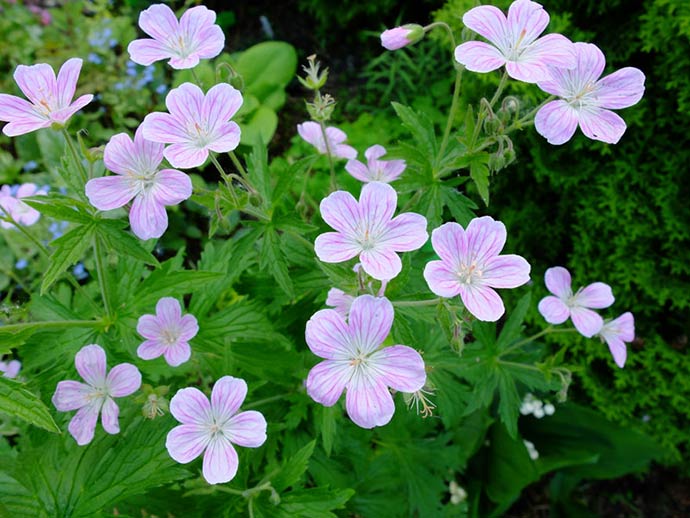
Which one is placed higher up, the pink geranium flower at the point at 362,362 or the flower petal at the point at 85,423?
the pink geranium flower at the point at 362,362

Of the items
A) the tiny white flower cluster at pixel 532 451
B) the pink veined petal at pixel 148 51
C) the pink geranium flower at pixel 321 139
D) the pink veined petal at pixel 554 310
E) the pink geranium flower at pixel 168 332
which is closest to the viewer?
the pink veined petal at pixel 148 51

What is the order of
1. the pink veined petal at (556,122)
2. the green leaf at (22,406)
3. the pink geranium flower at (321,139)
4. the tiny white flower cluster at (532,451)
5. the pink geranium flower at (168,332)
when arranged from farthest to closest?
the tiny white flower cluster at (532,451) → the pink geranium flower at (321,139) → the pink geranium flower at (168,332) → the pink veined petal at (556,122) → the green leaf at (22,406)

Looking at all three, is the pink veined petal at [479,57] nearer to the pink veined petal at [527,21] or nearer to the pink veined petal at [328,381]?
the pink veined petal at [527,21]

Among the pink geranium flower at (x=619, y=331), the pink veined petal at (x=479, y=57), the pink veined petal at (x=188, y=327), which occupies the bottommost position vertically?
the pink geranium flower at (x=619, y=331)

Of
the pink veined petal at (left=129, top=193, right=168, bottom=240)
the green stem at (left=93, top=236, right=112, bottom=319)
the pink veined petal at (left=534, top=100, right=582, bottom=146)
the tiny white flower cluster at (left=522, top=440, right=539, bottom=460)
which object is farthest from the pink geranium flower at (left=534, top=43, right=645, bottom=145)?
the tiny white flower cluster at (left=522, top=440, right=539, bottom=460)

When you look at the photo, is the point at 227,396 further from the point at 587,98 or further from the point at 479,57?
the point at 587,98

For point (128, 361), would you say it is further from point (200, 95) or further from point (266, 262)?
point (200, 95)

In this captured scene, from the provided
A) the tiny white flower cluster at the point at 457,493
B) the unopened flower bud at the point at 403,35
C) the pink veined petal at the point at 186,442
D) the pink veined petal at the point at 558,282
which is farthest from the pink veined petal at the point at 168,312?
the tiny white flower cluster at the point at 457,493

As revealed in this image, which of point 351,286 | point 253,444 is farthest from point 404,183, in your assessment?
point 253,444
